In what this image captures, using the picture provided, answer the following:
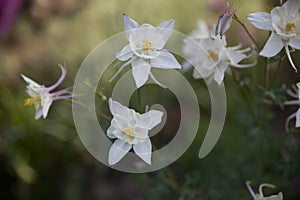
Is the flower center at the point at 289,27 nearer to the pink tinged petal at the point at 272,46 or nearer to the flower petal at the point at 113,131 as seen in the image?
the pink tinged petal at the point at 272,46

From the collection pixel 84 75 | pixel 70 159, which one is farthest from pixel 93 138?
pixel 84 75

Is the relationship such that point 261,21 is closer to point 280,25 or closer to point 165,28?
point 280,25

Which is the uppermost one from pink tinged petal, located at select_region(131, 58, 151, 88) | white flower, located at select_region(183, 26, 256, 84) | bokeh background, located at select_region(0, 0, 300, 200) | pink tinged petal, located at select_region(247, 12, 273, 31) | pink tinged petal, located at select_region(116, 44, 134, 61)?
pink tinged petal, located at select_region(247, 12, 273, 31)

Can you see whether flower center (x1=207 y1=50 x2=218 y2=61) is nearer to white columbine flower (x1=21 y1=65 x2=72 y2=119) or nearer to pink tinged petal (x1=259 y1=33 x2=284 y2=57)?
pink tinged petal (x1=259 y1=33 x2=284 y2=57)

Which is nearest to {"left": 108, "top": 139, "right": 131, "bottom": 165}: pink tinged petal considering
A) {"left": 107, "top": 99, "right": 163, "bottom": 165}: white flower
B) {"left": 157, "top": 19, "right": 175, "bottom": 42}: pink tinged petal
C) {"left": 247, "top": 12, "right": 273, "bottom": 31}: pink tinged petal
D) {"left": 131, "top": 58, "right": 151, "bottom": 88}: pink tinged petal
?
{"left": 107, "top": 99, "right": 163, "bottom": 165}: white flower

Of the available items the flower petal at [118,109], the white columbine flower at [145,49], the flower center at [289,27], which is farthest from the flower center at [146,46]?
the flower center at [289,27]
